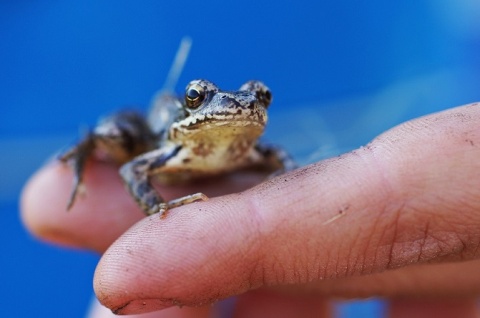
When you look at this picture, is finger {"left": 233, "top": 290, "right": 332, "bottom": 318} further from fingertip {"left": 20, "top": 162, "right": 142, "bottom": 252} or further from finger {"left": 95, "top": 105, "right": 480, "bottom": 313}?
finger {"left": 95, "top": 105, "right": 480, "bottom": 313}

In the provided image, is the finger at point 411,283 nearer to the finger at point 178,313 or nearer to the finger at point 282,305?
the finger at point 282,305

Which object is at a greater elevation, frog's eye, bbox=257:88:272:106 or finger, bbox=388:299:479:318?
frog's eye, bbox=257:88:272:106

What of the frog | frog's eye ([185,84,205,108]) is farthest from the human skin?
frog's eye ([185,84,205,108])

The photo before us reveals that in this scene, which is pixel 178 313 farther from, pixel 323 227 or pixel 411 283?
pixel 323 227

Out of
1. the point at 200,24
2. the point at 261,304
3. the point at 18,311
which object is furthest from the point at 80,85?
the point at 261,304

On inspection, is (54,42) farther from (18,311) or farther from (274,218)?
(274,218)

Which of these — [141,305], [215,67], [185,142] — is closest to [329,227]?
[141,305]
